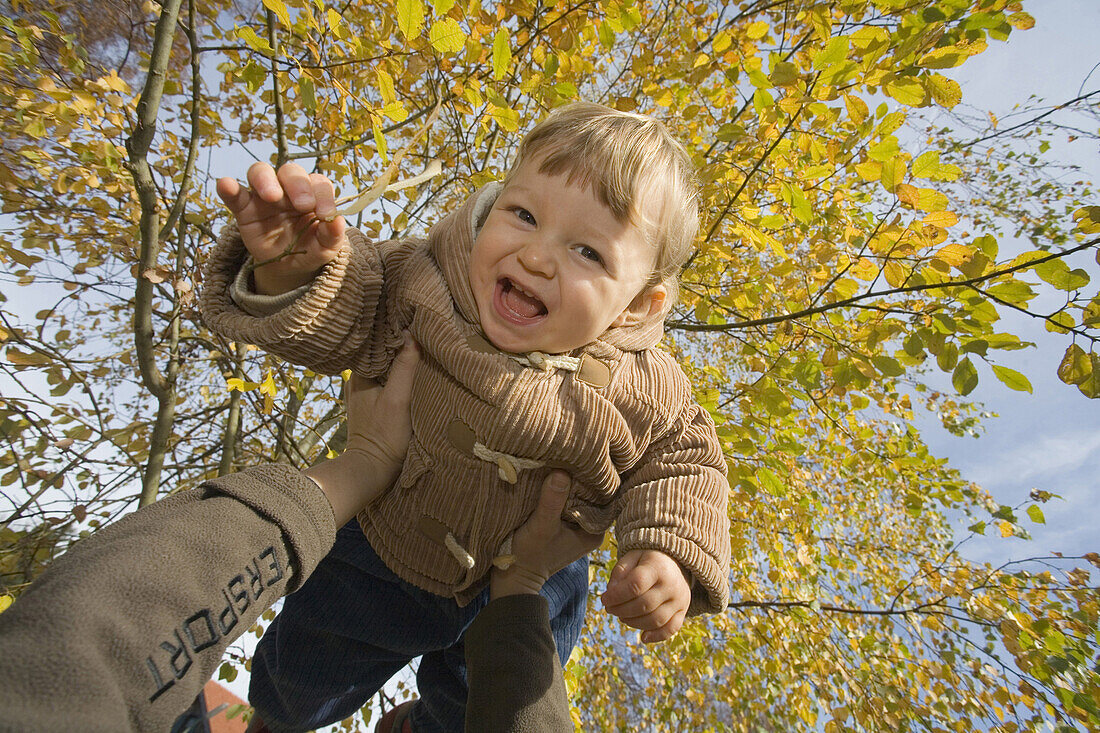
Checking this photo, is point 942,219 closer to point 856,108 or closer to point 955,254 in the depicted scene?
point 955,254

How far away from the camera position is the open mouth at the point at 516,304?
1.37 metres

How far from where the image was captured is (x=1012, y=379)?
5.37 feet

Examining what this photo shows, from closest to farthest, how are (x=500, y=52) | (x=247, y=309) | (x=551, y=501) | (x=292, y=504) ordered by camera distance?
(x=292, y=504)
(x=247, y=309)
(x=551, y=501)
(x=500, y=52)

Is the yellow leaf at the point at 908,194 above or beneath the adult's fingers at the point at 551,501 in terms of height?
above

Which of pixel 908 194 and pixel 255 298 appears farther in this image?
pixel 908 194

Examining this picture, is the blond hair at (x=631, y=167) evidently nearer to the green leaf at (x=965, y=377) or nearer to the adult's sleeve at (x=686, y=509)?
the adult's sleeve at (x=686, y=509)

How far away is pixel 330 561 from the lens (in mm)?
1620

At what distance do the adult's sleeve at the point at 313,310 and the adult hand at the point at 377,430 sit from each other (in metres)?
0.10

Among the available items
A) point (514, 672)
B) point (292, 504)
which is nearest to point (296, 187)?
point (292, 504)

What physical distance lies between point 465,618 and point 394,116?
5.41 feet

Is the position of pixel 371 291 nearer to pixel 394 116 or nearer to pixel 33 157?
pixel 394 116

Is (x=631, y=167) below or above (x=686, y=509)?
above

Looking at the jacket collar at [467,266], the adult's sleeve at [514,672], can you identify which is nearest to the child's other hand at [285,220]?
the jacket collar at [467,266]

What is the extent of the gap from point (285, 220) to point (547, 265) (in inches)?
22.8
